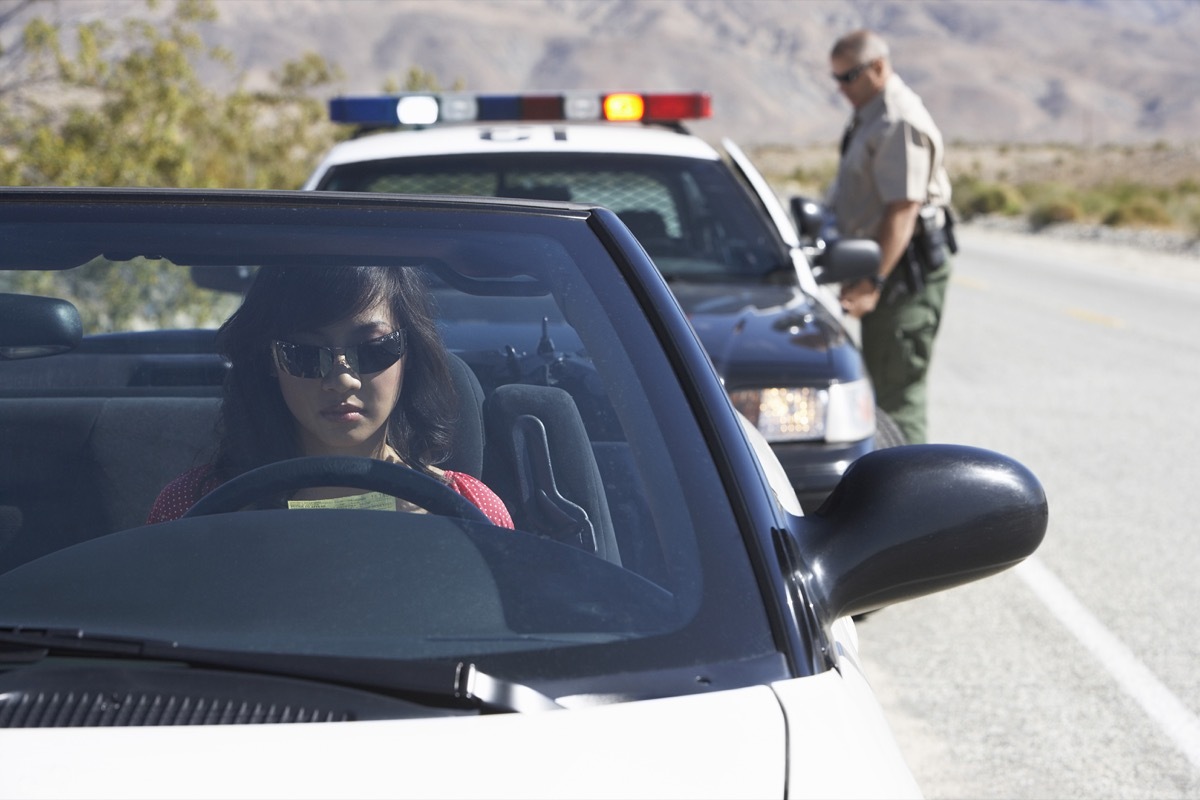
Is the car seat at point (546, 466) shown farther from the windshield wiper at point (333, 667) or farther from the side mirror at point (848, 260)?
the side mirror at point (848, 260)

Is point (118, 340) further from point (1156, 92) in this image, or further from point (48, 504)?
point (1156, 92)

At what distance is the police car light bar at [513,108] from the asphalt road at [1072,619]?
2131 millimetres

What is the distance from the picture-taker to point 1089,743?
3.98 metres

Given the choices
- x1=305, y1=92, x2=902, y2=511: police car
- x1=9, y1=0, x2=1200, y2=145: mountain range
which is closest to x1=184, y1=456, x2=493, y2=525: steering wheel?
x1=305, y1=92, x2=902, y2=511: police car

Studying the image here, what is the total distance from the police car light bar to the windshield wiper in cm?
394

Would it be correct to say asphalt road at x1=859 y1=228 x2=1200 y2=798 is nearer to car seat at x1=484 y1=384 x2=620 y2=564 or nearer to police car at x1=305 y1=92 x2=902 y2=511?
police car at x1=305 y1=92 x2=902 y2=511

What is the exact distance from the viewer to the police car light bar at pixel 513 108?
5414 millimetres

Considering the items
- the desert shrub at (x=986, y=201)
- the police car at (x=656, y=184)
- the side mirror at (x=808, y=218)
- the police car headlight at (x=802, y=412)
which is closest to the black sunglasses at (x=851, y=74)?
the side mirror at (x=808, y=218)

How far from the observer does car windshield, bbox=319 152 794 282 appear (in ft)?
17.1

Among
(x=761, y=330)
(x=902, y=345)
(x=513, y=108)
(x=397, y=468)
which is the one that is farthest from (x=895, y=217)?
(x=397, y=468)

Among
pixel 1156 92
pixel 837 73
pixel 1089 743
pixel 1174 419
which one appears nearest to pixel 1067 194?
pixel 1174 419

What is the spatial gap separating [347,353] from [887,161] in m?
4.57

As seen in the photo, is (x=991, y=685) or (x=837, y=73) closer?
(x=991, y=685)

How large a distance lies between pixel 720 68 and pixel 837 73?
536 feet
